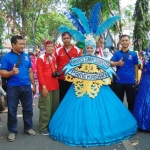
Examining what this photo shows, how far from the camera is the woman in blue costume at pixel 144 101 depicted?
4.20m

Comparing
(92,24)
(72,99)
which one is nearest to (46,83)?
(72,99)

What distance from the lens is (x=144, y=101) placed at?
167 inches

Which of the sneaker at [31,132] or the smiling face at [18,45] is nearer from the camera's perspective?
the smiling face at [18,45]

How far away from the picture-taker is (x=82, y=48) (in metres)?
4.50

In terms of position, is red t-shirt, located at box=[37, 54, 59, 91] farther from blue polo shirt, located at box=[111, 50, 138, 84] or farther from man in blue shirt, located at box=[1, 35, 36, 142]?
blue polo shirt, located at box=[111, 50, 138, 84]

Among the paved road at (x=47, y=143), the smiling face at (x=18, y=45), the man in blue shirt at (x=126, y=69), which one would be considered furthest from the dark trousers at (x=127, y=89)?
the smiling face at (x=18, y=45)

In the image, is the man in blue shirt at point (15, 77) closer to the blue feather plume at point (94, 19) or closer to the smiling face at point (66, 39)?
the smiling face at point (66, 39)

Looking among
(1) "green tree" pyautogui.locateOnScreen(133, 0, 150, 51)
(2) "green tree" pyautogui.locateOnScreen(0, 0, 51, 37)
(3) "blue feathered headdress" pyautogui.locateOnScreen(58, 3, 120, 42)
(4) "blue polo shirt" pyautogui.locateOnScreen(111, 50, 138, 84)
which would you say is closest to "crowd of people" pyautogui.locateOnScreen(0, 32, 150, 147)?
(4) "blue polo shirt" pyautogui.locateOnScreen(111, 50, 138, 84)

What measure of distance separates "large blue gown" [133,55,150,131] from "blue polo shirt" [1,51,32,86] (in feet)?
6.60

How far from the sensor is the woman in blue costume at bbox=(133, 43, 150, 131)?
4195 millimetres

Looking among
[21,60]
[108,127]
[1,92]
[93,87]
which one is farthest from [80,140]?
[1,92]

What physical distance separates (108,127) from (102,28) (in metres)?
1.75

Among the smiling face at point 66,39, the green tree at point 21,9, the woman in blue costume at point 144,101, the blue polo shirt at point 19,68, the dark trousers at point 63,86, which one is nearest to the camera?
the blue polo shirt at point 19,68

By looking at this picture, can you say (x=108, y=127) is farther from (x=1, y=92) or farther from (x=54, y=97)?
(x=1, y=92)
